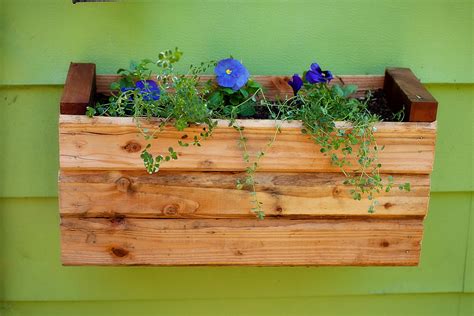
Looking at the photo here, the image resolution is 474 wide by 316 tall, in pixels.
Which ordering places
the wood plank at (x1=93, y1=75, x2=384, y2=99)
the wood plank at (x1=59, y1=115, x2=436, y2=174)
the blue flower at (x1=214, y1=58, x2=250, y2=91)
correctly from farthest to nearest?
the wood plank at (x1=93, y1=75, x2=384, y2=99) → the blue flower at (x1=214, y1=58, x2=250, y2=91) → the wood plank at (x1=59, y1=115, x2=436, y2=174)

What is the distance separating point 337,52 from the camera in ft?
5.71

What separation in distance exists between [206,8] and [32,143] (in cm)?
54

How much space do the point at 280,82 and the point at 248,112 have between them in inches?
6.5

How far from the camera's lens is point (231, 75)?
1.55m

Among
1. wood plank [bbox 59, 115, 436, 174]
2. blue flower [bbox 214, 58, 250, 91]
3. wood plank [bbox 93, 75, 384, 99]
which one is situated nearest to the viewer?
wood plank [bbox 59, 115, 436, 174]

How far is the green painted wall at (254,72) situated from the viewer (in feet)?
5.53

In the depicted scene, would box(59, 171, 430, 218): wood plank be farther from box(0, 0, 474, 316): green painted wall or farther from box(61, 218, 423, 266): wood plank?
box(0, 0, 474, 316): green painted wall

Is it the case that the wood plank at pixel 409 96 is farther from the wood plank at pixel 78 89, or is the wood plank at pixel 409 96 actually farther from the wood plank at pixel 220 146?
the wood plank at pixel 78 89

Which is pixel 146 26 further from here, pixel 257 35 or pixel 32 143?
pixel 32 143

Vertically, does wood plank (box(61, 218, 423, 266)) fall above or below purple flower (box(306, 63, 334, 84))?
below

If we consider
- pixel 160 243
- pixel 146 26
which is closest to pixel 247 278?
pixel 160 243

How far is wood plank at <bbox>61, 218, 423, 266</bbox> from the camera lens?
150 centimetres

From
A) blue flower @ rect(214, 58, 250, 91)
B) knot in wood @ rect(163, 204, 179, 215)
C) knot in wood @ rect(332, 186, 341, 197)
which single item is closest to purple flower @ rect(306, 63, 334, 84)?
blue flower @ rect(214, 58, 250, 91)

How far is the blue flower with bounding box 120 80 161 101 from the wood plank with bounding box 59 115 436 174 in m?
0.09
